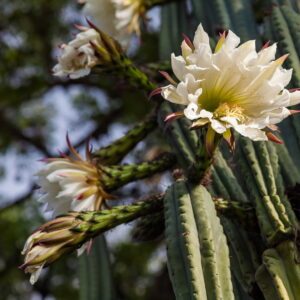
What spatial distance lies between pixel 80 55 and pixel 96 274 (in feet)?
2.08

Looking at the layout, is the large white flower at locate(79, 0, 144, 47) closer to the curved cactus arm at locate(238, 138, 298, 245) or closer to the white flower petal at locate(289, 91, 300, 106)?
the curved cactus arm at locate(238, 138, 298, 245)

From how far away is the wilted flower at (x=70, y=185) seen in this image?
142cm

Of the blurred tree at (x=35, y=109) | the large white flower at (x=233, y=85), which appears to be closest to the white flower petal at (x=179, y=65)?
the large white flower at (x=233, y=85)

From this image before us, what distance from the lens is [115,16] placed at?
1.85m

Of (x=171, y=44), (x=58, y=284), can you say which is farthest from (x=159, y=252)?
(x=171, y=44)

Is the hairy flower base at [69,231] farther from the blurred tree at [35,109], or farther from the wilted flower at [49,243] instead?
the blurred tree at [35,109]

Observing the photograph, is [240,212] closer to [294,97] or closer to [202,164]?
[202,164]

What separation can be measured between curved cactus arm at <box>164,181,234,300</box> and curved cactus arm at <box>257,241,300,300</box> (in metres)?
0.11

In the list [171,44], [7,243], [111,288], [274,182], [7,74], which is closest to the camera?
[274,182]

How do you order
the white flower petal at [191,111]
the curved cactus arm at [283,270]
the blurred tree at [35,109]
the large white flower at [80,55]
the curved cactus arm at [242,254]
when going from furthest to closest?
the blurred tree at [35,109]
the large white flower at [80,55]
the curved cactus arm at [242,254]
the curved cactus arm at [283,270]
the white flower petal at [191,111]

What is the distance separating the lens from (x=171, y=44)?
192 cm

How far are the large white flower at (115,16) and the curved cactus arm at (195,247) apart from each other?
774mm

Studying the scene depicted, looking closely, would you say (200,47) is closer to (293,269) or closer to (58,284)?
(293,269)

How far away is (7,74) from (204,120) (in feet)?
11.2
